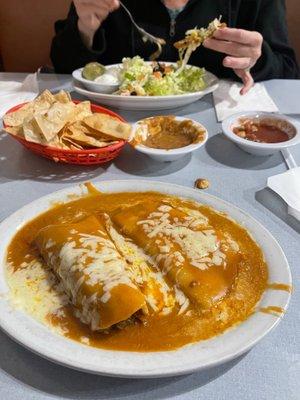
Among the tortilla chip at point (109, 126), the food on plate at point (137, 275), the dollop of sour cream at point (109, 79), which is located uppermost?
the tortilla chip at point (109, 126)

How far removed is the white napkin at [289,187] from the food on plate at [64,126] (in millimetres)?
460

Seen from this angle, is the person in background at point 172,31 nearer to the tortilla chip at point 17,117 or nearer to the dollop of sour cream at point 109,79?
the dollop of sour cream at point 109,79

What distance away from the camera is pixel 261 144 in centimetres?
136

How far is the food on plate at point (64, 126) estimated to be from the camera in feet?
4.06

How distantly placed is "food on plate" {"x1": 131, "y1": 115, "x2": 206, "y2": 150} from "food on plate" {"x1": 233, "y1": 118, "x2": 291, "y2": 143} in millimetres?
156

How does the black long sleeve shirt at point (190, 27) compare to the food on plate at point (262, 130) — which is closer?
the food on plate at point (262, 130)

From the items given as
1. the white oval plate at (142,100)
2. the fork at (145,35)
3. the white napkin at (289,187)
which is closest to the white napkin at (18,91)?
the white oval plate at (142,100)

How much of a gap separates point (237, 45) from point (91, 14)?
650 mm

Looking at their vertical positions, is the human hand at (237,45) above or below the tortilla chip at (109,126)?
above

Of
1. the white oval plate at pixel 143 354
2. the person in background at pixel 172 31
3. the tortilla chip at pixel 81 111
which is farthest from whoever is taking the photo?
the person in background at pixel 172 31

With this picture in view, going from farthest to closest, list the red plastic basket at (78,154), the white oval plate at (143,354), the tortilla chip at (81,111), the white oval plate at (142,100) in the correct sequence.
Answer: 1. the white oval plate at (142,100)
2. the tortilla chip at (81,111)
3. the red plastic basket at (78,154)
4. the white oval plate at (143,354)

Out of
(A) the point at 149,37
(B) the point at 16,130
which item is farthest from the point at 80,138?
(A) the point at 149,37

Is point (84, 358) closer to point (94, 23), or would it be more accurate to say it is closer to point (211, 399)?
point (211, 399)

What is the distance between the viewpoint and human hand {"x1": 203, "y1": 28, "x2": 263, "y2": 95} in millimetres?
1673
